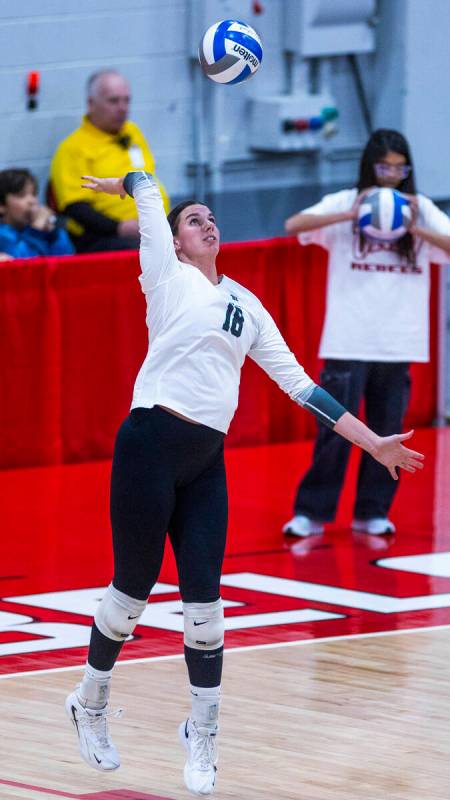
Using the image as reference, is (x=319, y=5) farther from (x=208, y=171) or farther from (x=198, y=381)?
(x=198, y=381)

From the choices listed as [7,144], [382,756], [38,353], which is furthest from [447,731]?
[7,144]

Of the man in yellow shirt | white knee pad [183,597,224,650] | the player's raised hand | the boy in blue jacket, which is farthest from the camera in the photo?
the man in yellow shirt

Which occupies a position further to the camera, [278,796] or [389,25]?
[389,25]

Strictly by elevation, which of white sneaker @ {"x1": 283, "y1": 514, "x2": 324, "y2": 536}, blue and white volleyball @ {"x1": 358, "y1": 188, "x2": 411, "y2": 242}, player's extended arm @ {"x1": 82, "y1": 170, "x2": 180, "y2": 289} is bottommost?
white sneaker @ {"x1": 283, "y1": 514, "x2": 324, "y2": 536}

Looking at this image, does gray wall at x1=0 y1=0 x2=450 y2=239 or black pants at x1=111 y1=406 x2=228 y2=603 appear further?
gray wall at x1=0 y1=0 x2=450 y2=239

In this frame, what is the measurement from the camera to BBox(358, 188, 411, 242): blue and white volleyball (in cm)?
852

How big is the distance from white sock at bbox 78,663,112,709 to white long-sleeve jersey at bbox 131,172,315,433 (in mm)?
848

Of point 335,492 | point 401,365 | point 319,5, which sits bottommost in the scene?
point 335,492

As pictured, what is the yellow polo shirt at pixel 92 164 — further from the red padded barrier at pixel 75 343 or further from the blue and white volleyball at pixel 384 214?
the blue and white volleyball at pixel 384 214

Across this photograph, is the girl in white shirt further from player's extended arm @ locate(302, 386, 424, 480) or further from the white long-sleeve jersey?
the white long-sleeve jersey

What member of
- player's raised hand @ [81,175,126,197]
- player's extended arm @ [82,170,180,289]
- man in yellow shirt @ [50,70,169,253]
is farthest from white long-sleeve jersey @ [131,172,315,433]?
man in yellow shirt @ [50,70,169,253]

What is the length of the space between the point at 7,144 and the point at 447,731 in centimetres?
666

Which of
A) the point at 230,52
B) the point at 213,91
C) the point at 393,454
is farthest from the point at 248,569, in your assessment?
the point at 213,91

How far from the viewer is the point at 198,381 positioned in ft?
17.6
